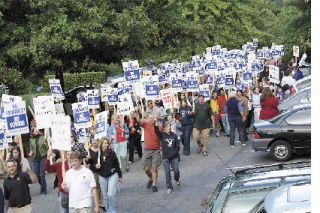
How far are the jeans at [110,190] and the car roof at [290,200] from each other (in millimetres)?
5776

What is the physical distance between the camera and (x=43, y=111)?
13070mm

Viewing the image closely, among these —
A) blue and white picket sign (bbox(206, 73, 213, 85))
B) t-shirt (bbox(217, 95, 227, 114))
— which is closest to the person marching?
t-shirt (bbox(217, 95, 227, 114))

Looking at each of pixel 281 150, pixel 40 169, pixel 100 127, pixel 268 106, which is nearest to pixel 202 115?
pixel 268 106

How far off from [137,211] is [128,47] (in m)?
12.0

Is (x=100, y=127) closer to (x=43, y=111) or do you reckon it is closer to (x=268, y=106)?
(x=43, y=111)

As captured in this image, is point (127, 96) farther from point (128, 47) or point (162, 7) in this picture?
point (162, 7)

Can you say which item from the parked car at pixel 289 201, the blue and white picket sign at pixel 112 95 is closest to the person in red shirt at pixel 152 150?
the blue and white picket sign at pixel 112 95

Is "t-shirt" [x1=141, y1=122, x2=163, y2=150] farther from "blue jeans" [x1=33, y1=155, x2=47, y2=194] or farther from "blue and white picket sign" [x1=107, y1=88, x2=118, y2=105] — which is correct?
"blue and white picket sign" [x1=107, y1=88, x2=118, y2=105]

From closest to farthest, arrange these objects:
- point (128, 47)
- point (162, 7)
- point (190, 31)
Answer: point (128, 47) < point (162, 7) < point (190, 31)

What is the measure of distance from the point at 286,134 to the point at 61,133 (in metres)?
6.63

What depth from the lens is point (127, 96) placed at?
50.8 ft

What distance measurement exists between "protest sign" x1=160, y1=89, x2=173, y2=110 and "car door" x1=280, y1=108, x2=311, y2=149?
158 inches

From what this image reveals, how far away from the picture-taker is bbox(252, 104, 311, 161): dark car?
47.9 ft
